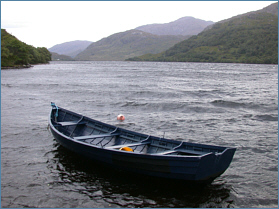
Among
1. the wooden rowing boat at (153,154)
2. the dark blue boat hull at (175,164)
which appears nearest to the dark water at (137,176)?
the dark blue boat hull at (175,164)

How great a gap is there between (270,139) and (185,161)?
45.6ft

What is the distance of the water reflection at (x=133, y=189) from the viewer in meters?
12.4

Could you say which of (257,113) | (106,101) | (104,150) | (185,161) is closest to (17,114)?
(106,101)

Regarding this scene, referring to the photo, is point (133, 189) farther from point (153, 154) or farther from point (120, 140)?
point (120, 140)

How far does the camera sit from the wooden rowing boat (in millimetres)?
12031

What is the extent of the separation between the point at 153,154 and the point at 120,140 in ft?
16.8

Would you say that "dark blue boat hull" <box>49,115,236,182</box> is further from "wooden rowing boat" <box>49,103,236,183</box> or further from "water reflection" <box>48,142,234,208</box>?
"water reflection" <box>48,142,234,208</box>

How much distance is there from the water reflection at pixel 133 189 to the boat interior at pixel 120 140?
5.49 feet

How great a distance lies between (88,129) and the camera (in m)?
19.8

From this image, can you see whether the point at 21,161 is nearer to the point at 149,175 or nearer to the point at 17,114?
the point at 149,175

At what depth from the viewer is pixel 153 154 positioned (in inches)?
500

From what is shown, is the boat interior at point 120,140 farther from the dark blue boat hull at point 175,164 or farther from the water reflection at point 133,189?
the water reflection at point 133,189

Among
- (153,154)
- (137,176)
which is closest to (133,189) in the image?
(137,176)

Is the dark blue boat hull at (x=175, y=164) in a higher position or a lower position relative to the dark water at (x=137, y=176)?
higher
